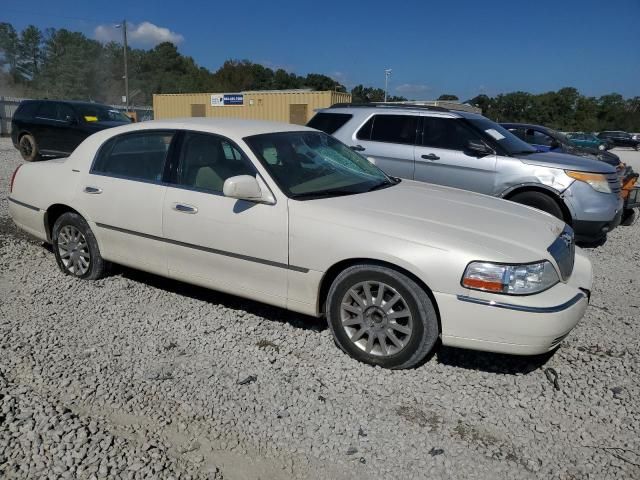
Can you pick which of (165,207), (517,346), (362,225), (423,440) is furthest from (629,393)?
(165,207)

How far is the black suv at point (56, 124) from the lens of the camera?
12609 mm

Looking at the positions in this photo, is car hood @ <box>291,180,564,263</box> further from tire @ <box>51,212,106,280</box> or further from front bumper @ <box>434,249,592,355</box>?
tire @ <box>51,212,106,280</box>

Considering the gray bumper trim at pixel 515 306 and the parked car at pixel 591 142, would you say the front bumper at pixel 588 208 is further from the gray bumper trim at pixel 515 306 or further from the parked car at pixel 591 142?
the parked car at pixel 591 142

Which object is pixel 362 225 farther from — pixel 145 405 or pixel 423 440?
pixel 145 405

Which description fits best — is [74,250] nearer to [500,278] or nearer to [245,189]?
[245,189]

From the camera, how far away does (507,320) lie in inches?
120

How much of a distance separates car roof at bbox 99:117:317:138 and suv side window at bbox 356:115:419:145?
2826 millimetres

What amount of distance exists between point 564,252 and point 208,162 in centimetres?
269

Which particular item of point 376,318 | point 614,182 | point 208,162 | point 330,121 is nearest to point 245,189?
point 208,162

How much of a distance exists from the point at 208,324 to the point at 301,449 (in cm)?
165

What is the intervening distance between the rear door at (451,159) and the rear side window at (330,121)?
1191 millimetres

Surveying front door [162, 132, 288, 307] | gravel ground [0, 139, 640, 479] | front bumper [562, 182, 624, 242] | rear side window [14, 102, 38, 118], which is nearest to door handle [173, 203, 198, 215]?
front door [162, 132, 288, 307]

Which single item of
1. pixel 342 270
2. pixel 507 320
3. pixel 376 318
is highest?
pixel 342 270

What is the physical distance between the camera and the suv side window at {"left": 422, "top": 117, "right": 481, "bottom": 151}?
6.84m
